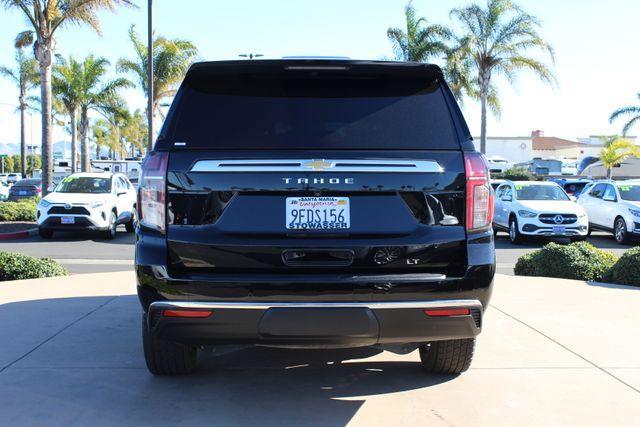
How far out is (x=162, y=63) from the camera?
3136 cm

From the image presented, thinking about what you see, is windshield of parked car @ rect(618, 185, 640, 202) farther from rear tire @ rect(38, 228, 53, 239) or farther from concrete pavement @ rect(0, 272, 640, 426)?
rear tire @ rect(38, 228, 53, 239)

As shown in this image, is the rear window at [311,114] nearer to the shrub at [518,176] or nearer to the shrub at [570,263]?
the shrub at [570,263]

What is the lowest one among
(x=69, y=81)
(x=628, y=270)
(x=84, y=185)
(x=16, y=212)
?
(x=628, y=270)

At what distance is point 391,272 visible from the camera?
3645mm

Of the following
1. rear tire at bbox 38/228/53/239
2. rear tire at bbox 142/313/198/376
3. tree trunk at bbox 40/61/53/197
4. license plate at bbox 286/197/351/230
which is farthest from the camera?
tree trunk at bbox 40/61/53/197

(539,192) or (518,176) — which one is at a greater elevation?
(518,176)

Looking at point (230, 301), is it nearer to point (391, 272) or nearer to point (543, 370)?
point (391, 272)

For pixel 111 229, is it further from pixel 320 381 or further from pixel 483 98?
pixel 483 98

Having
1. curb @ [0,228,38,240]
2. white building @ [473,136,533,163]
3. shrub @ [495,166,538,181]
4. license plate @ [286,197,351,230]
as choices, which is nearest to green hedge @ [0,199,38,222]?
curb @ [0,228,38,240]

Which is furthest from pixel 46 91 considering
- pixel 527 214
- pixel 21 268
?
pixel 527 214

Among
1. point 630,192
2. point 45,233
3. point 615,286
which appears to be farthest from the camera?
point 630,192

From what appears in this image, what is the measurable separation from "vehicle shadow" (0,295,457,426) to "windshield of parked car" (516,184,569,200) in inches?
494

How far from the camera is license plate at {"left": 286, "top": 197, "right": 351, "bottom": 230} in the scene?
12.0 ft

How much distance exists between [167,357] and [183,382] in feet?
0.85
